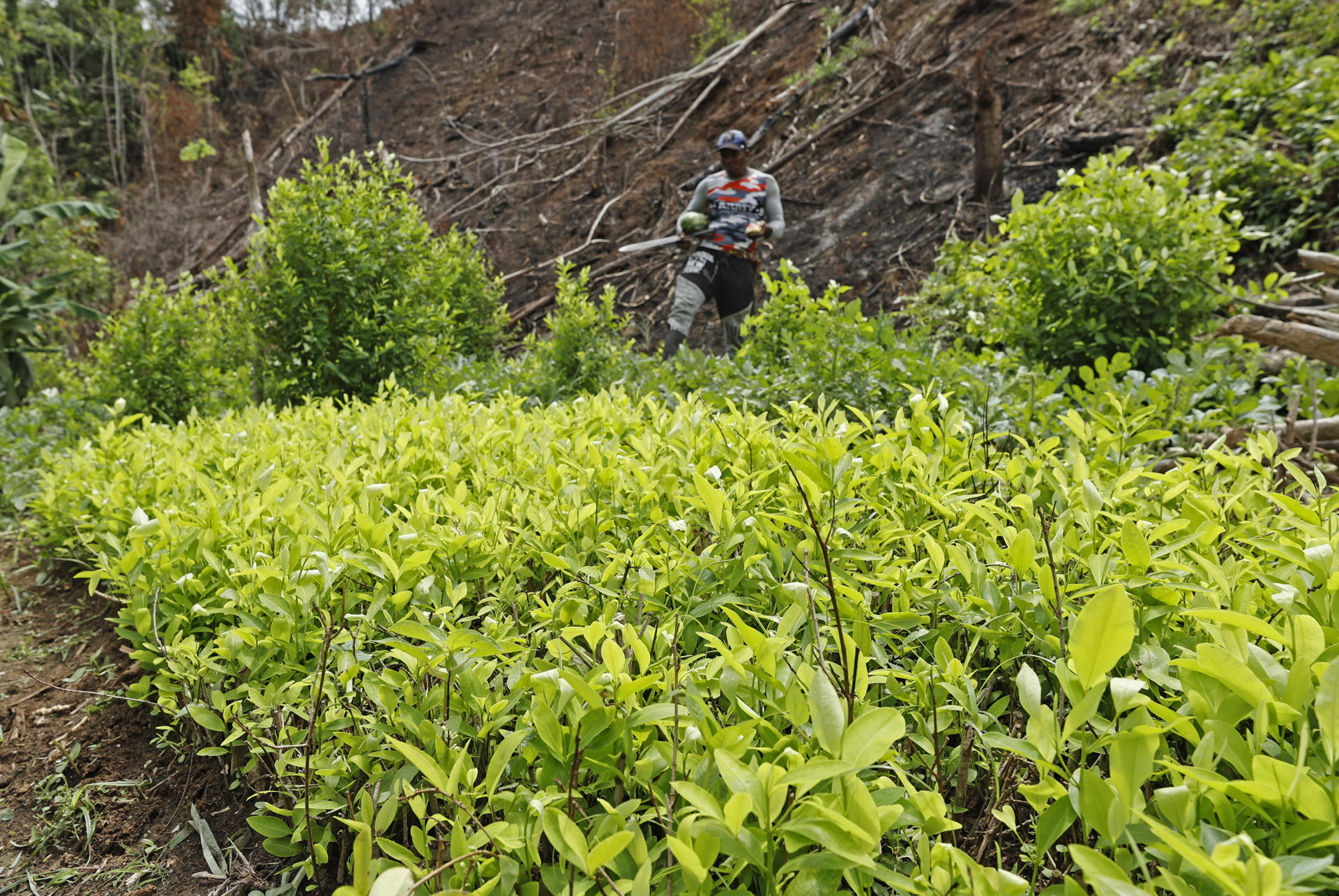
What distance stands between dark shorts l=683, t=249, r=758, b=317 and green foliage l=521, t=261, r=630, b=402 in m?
1.09

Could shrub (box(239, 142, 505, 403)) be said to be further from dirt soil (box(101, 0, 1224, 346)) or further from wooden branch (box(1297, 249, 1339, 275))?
wooden branch (box(1297, 249, 1339, 275))

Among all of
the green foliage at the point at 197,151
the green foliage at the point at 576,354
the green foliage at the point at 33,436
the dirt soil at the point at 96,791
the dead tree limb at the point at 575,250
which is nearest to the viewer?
the dirt soil at the point at 96,791

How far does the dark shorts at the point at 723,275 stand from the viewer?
6.48m

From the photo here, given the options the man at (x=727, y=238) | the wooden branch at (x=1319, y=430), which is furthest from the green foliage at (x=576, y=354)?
the wooden branch at (x=1319, y=430)

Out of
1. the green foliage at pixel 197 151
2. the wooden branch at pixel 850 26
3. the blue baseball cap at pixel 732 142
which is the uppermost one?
the green foliage at pixel 197 151

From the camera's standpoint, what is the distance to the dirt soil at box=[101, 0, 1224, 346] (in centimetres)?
804

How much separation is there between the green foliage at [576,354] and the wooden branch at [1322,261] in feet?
12.6

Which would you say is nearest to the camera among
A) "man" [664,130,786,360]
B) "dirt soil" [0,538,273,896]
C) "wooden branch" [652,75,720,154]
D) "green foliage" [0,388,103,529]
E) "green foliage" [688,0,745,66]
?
"dirt soil" [0,538,273,896]

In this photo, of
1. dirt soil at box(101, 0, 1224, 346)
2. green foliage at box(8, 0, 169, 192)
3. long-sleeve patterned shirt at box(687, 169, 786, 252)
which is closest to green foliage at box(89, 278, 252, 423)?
long-sleeve patterned shirt at box(687, 169, 786, 252)

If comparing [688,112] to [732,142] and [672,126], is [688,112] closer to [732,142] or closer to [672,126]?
[672,126]

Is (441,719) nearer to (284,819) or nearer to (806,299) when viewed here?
(284,819)

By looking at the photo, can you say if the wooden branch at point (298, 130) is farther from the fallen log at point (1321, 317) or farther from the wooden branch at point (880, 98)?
the fallen log at point (1321, 317)

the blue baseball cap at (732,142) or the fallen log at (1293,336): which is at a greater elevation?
the blue baseball cap at (732,142)

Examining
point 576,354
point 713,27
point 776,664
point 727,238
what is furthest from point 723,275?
point 713,27
